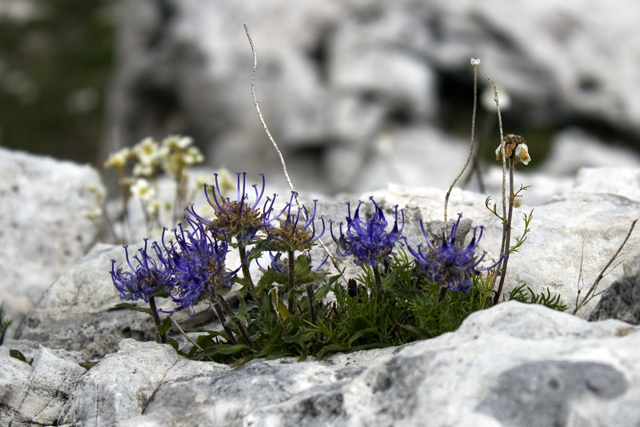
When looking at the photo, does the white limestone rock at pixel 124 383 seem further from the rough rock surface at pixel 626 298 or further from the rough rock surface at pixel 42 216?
the rough rock surface at pixel 42 216

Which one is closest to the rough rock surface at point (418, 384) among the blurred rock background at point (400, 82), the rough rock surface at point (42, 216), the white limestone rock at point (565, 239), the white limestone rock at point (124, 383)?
the white limestone rock at point (124, 383)

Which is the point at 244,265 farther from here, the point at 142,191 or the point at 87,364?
the point at 142,191

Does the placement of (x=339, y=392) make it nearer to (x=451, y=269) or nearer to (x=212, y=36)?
(x=451, y=269)

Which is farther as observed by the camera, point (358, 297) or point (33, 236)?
point (33, 236)

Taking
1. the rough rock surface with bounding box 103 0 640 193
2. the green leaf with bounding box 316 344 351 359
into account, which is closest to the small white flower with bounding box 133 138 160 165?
the green leaf with bounding box 316 344 351 359

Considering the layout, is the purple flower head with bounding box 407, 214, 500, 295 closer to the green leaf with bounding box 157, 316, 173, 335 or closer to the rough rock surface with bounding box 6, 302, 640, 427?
the rough rock surface with bounding box 6, 302, 640, 427

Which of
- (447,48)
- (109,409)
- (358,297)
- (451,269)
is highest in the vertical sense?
(447,48)

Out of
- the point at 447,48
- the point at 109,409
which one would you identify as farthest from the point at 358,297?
the point at 447,48
